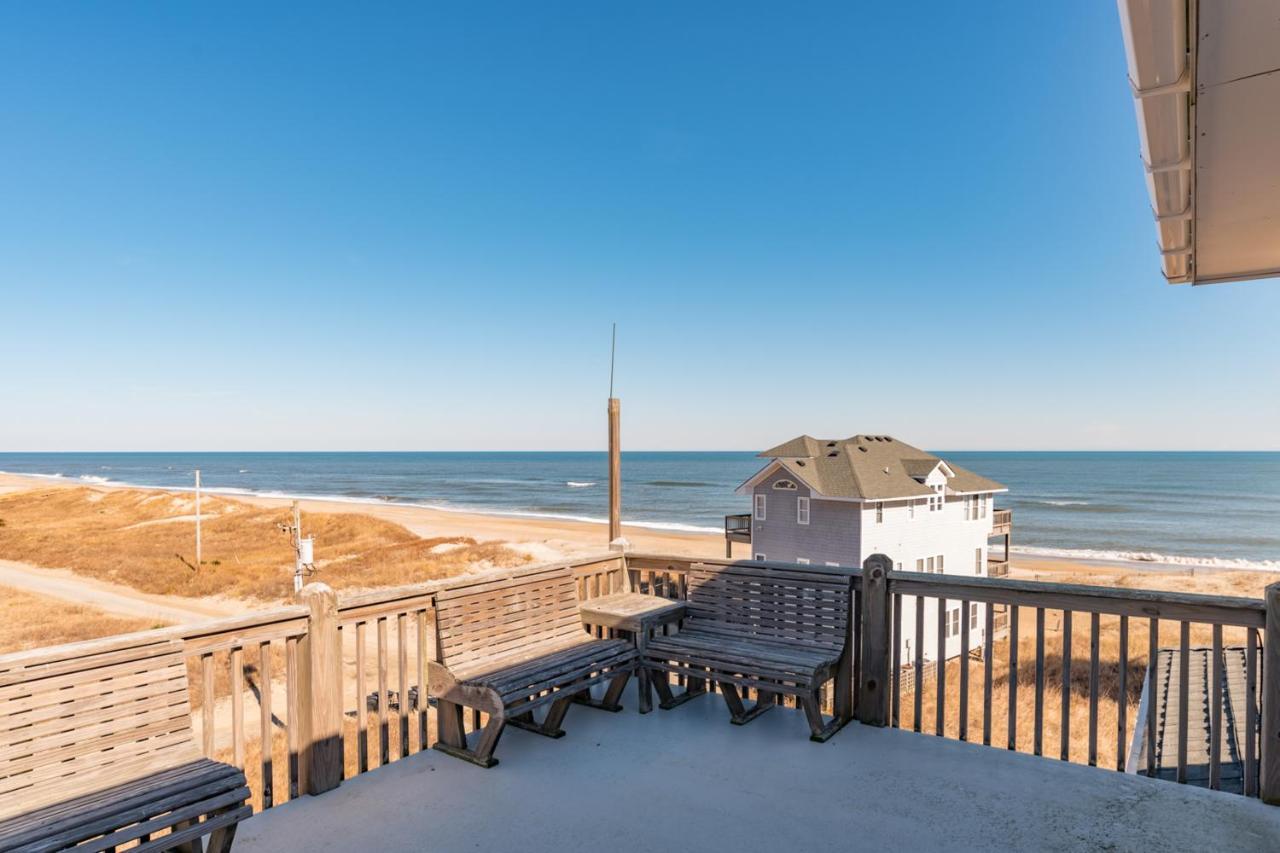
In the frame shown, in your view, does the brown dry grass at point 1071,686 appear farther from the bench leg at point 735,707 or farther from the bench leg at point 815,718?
the bench leg at point 735,707

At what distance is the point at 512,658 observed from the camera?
359 cm

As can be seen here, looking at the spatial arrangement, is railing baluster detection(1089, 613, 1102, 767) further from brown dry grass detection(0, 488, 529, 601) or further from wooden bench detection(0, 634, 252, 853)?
brown dry grass detection(0, 488, 529, 601)

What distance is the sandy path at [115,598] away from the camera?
536 inches

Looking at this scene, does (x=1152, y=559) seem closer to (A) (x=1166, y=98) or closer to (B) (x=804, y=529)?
(B) (x=804, y=529)

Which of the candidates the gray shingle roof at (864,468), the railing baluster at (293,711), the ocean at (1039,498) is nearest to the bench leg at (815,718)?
the railing baluster at (293,711)

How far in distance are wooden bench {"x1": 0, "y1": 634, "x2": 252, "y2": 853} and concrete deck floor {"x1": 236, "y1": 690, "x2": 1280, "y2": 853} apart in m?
0.54

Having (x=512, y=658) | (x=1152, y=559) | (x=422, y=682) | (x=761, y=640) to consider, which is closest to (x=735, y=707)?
(x=761, y=640)

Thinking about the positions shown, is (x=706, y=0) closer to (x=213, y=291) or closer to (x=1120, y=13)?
(x=1120, y=13)

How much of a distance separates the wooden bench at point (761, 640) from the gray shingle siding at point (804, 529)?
11.7 meters

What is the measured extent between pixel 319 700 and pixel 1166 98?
3636 millimetres

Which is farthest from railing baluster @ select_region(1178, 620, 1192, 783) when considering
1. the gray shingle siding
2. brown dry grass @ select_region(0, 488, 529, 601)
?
brown dry grass @ select_region(0, 488, 529, 601)

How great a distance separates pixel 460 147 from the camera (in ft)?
50.6

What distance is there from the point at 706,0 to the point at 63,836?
13.4m

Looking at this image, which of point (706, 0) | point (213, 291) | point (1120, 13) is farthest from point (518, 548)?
point (1120, 13)
